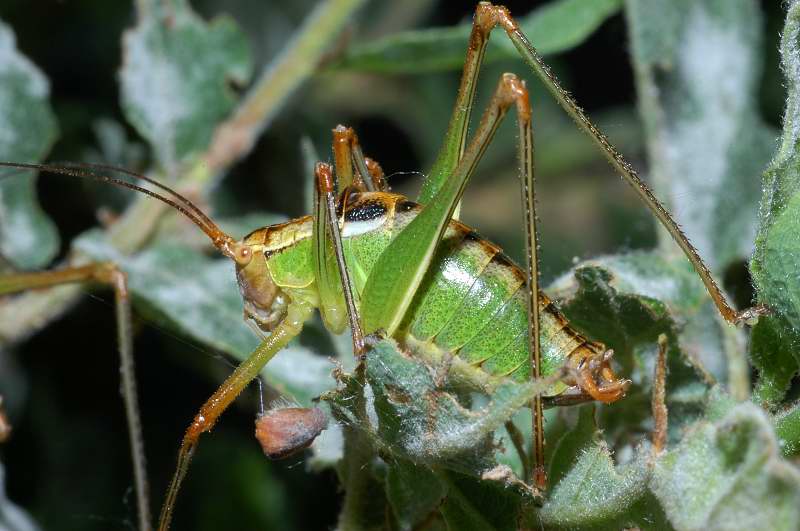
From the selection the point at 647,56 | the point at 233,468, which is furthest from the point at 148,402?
the point at 647,56

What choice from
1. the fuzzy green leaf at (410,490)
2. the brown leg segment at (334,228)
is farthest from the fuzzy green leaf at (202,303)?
the fuzzy green leaf at (410,490)

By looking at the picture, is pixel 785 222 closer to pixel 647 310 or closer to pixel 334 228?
pixel 647 310

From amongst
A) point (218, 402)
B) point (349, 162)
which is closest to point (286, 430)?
point (218, 402)

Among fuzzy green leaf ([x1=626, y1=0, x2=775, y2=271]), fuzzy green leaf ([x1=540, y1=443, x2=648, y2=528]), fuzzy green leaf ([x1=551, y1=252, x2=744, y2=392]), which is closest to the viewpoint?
fuzzy green leaf ([x1=540, y1=443, x2=648, y2=528])

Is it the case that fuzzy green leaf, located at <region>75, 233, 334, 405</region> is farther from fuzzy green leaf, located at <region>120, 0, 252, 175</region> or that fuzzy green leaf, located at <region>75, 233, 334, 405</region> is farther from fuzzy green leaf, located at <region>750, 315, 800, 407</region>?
fuzzy green leaf, located at <region>750, 315, 800, 407</region>

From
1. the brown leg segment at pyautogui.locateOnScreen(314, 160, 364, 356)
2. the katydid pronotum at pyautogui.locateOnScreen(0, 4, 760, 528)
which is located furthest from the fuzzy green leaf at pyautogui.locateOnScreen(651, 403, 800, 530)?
the brown leg segment at pyautogui.locateOnScreen(314, 160, 364, 356)

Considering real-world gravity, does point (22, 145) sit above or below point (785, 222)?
above

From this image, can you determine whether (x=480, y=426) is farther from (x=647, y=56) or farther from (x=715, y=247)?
(x=647, y=56)
